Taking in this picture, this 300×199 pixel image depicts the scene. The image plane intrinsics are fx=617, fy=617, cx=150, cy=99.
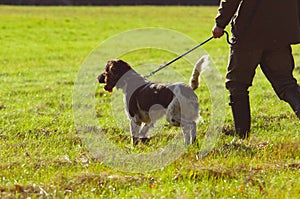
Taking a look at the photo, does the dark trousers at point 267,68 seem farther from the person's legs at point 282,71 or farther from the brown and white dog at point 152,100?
the brown and white dog at point 152,100

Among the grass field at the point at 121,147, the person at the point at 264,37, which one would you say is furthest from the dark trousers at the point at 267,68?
the grass field at the point at 121,147

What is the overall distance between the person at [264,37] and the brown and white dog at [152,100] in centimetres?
65

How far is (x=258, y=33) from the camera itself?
6.74m

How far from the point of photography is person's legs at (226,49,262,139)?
6.86m

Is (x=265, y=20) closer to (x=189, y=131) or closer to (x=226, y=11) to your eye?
(x=226, y=11)

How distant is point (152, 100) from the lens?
7.20 m

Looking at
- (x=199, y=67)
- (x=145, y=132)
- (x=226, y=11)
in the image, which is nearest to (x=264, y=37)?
(x=226, y=11)

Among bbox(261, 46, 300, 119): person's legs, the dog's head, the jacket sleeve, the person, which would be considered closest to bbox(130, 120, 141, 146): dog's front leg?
the dog's head

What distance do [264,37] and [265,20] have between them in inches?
7.3

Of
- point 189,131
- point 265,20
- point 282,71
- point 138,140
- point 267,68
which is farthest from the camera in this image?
point 138,140

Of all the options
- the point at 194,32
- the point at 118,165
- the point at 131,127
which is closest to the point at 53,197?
the point at 118,165

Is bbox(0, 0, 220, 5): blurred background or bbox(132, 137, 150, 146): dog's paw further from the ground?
bbox(132, 137, 150, 146): dog's paw

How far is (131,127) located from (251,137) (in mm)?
1444

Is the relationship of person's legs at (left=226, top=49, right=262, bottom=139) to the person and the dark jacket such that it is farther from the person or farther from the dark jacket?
the dark jacket
